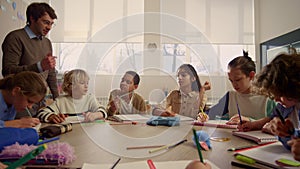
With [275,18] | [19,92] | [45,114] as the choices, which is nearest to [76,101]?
[45,114]

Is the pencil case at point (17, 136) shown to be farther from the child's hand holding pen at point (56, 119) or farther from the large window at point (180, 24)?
the large window at point (180, 24)

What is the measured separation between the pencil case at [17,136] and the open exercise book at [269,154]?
536mm

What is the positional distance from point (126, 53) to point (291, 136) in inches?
70.9

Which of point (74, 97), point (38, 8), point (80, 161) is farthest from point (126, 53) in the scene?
point (80, 161)

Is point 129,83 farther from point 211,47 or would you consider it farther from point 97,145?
point 211,47

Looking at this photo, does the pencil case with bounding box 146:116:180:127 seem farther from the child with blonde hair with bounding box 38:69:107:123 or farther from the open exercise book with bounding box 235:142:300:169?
the open exercise book with bounding box 235:142:300:169

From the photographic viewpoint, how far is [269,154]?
0.59 meters

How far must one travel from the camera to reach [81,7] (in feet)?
9.84

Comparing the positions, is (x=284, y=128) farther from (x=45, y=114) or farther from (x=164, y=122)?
(x=45, y=114)

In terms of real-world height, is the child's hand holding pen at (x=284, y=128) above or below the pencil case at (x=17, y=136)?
above

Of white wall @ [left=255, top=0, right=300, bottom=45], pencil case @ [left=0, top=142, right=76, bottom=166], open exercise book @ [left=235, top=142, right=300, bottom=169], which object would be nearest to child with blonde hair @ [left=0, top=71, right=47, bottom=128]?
pencil case @ [left=0, top=142, right=76, bottom=166]

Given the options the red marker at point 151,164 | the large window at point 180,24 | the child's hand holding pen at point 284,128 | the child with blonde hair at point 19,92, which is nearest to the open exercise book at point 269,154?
the child's hand holding pen at point 284,128

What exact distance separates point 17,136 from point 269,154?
622 millimetres

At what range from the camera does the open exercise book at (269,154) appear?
53cm
